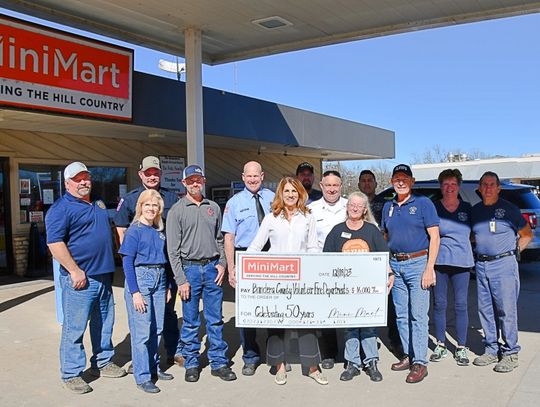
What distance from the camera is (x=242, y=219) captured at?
16.8ft

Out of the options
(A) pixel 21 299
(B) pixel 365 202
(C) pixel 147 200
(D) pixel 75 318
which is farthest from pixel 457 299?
(A) pixel 21 299

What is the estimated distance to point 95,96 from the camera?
932 cm

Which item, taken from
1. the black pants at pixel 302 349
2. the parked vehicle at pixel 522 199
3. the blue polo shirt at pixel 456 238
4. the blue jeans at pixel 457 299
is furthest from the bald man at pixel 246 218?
the parked vehicle at pixel 522 199

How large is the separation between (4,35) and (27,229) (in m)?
4.70

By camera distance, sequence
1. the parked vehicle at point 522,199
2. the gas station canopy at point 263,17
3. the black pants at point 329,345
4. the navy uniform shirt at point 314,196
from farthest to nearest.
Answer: the parked vehicle at point 522,199
the gas station canopy at point 263,17
the navy uniform shirt at point 314,196
the black pants at point 329,345

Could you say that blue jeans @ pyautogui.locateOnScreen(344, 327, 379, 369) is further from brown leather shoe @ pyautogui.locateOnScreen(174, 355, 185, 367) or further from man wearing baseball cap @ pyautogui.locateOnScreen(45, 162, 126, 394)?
man wearing baseball cap @ pyautogui.locateOnScreen(45, 162, 126, 394)

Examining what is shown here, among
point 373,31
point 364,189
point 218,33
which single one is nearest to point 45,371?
point 364,189

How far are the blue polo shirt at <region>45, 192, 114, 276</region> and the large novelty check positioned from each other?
1206 mm

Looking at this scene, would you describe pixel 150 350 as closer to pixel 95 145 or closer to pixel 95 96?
pixel 95 96

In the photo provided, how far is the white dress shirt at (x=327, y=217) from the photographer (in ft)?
17.6

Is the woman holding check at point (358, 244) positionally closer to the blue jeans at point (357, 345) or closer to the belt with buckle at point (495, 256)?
the blue jeans at point (357, 345)

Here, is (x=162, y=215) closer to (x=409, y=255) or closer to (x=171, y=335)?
(x=171, y=335)

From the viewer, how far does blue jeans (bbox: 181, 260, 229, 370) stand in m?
4.95

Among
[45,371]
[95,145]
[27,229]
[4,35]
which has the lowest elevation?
[45,371]
